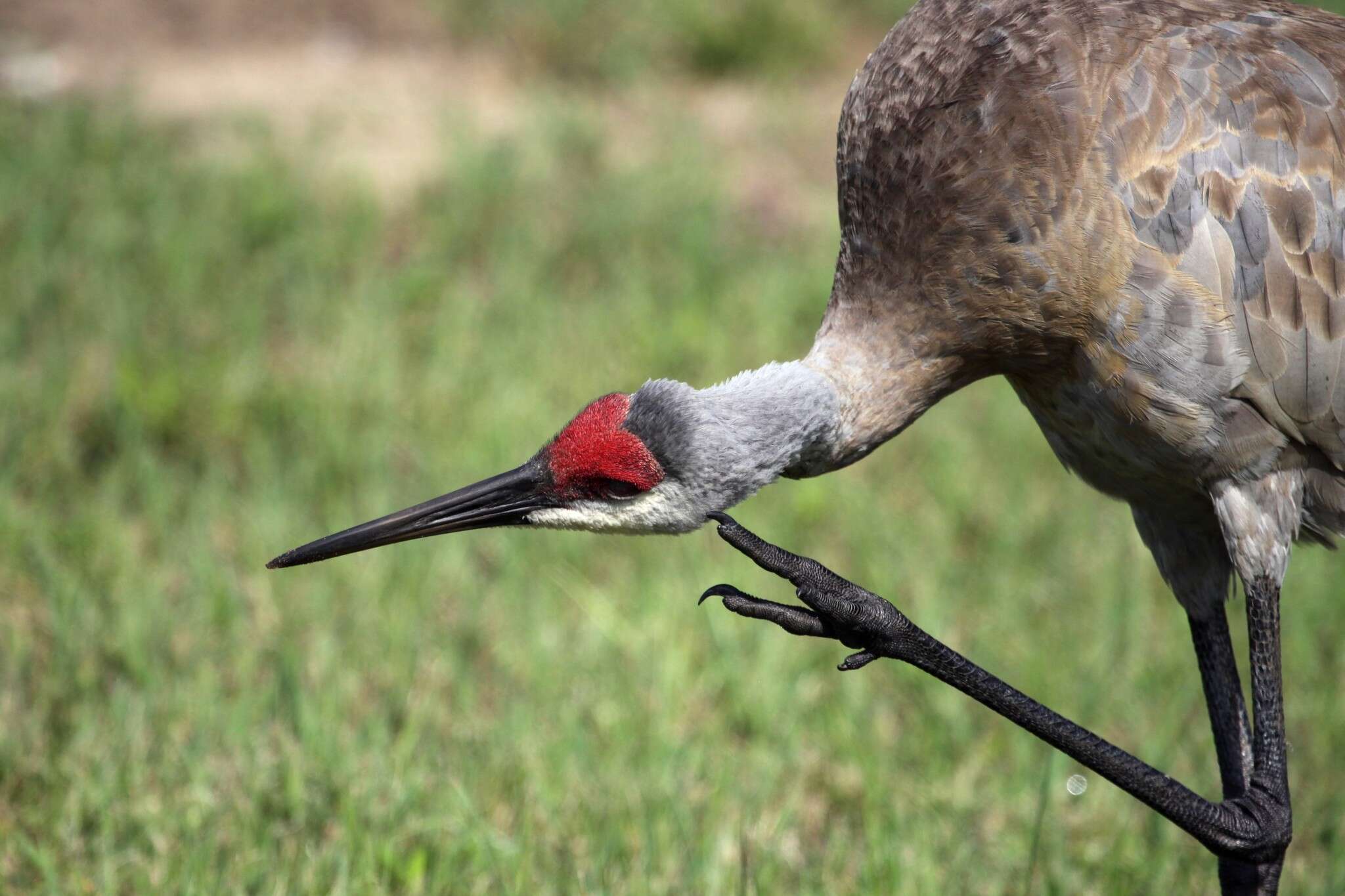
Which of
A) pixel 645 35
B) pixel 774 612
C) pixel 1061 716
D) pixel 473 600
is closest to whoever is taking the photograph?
pixel 774 612

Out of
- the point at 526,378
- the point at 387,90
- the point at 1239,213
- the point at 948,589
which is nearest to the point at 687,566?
the point at 948,589

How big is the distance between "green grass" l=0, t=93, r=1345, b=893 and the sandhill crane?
2.48ft

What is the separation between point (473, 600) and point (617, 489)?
1.57 m

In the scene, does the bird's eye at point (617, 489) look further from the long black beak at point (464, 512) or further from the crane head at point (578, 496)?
the long black beak at point (464, 512)

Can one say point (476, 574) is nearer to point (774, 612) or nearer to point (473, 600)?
point (473, 600)

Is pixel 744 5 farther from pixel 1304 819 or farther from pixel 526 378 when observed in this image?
pixel 1304 819

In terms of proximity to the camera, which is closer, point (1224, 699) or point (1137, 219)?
point (1137, 219)

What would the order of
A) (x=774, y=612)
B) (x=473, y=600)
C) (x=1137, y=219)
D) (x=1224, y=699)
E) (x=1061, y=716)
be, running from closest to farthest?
1. (x=774, y=612)
2. (x=1137, y=219)
3. (x=1061, y=716)
4. (x=1224, y=699)
5. (x=473, y=600)

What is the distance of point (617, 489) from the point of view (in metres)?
2.99

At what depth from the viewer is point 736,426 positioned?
2.99m

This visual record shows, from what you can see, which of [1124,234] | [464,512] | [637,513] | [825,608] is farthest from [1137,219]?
[464,512]

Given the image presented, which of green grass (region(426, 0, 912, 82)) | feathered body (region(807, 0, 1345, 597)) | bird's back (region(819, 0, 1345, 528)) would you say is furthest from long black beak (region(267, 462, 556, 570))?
green grass (region(426, 0, 912, 82))

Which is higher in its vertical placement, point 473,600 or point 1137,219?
point 1137,219

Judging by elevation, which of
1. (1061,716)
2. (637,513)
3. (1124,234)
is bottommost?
(1061,716)
